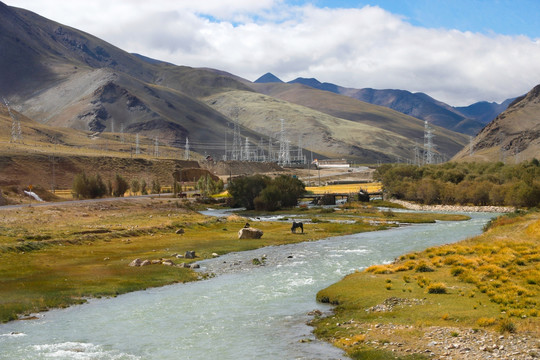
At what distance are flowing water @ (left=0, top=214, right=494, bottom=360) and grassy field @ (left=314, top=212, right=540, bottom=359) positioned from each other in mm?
1697

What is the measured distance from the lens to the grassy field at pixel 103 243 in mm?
40344

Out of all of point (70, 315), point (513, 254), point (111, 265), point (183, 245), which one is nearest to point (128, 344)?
point (70, 315)

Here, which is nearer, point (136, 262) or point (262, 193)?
point (136, 262)

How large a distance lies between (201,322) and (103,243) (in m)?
37.5

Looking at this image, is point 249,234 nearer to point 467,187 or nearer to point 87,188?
point 87,188

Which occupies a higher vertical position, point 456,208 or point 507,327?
point 456,208

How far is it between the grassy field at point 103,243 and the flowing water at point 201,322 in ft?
8.97

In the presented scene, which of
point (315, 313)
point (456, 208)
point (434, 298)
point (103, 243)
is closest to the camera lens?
point (434, 298)

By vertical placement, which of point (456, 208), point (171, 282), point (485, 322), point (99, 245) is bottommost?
point (171, 282)

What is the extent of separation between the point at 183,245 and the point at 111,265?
16.6 metres

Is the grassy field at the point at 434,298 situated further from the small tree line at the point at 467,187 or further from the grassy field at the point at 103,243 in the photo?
the small tree line at the point at 467,187

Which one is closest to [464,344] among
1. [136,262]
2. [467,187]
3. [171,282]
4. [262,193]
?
[171,282]

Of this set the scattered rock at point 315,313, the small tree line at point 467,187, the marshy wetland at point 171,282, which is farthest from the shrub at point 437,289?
the small tree line at point 467,187

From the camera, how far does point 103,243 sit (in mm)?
66625
